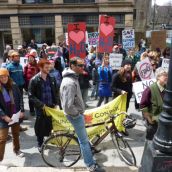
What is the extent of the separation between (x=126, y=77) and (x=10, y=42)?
20.9 meters

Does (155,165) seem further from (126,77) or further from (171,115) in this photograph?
(126,77)

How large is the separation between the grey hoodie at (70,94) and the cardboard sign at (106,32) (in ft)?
14.0

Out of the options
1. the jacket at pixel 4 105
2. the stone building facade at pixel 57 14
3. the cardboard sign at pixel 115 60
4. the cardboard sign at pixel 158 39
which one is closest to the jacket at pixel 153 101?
the jacket at pixel 4 105

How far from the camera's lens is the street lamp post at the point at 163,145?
10.7ft

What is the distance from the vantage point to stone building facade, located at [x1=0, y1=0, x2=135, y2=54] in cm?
2391

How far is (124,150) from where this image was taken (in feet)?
16.2

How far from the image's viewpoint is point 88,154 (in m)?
4.31

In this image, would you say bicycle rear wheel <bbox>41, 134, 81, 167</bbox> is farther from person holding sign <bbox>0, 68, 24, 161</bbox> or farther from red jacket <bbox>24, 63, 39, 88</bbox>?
red jacket <bbox>24, 63, 39, 88</bbox>

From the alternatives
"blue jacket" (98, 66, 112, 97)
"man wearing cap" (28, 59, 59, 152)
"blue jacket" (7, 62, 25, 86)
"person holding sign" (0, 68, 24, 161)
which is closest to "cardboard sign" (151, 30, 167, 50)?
"blue jacket" (98, 66, 112, 97)

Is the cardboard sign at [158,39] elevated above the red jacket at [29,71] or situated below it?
above

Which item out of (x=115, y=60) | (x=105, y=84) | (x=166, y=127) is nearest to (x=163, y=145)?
(x=166, y=127)

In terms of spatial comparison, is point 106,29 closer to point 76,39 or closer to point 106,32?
point 106,32

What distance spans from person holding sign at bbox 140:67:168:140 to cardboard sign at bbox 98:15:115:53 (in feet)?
12.8

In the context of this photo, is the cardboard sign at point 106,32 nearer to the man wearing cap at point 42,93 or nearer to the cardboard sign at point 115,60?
the cardboard sign at point 115,60
